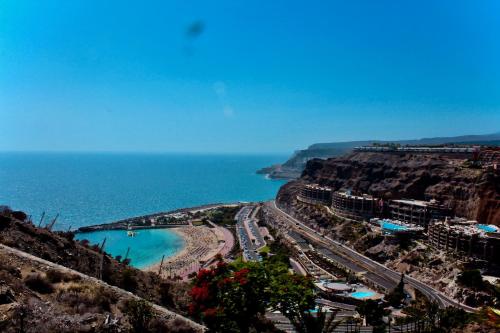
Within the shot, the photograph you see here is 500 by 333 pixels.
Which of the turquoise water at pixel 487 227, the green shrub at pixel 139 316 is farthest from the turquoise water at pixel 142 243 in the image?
the green shrub at pixel 139 316

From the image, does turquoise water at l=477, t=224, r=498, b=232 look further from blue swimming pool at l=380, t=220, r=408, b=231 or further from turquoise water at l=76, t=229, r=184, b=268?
turquoise water at l=76, t=229, r=184, b=268

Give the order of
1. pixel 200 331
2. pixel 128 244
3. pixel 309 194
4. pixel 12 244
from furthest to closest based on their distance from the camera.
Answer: pixel 309 194 < pixel 128 244 < pixel 12 244 < pixel 200 331

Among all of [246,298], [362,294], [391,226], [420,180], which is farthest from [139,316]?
[420,180]

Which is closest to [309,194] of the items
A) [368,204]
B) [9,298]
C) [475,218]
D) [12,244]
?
[368,204]

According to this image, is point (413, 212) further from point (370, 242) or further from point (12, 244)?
point (12, 244)

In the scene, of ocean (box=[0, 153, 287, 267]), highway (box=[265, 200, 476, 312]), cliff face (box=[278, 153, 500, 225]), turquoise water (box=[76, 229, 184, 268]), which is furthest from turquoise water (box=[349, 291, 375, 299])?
ocean (box=[0, 153, 287, 267])

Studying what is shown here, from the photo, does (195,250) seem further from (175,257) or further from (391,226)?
(391,226)

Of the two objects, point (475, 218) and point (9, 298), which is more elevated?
point (9, 298)
